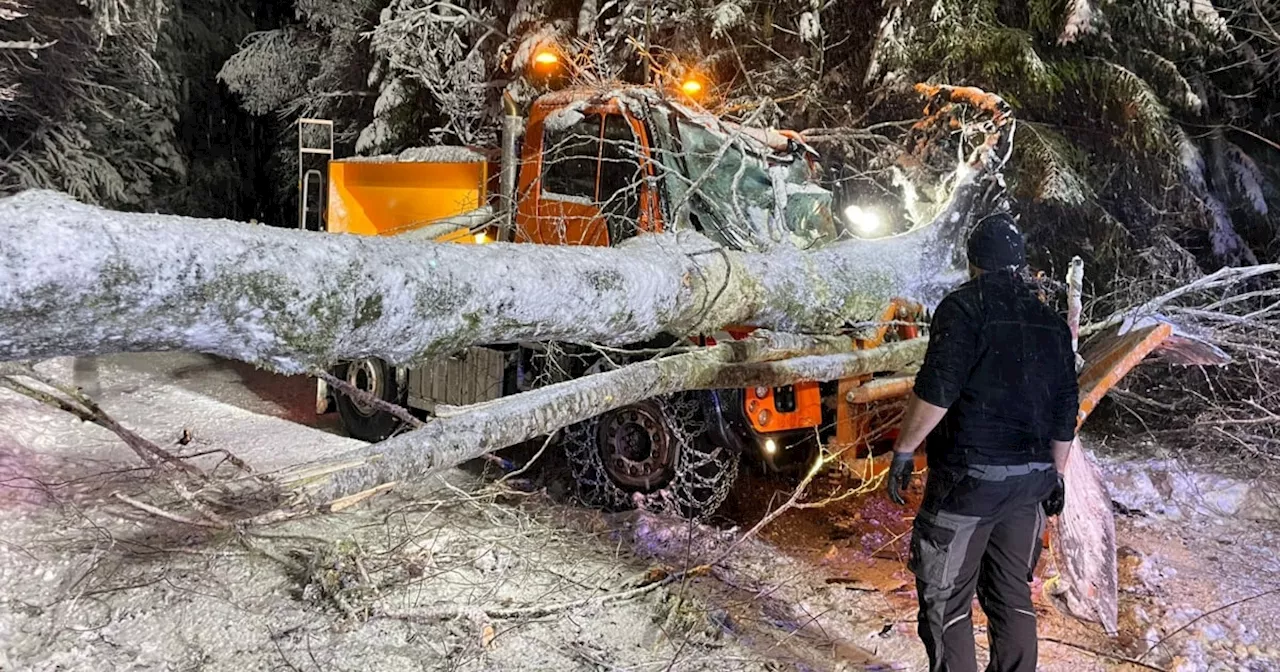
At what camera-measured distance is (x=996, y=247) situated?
3070 millimetres

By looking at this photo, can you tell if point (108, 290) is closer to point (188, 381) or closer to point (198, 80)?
point (188, 381)

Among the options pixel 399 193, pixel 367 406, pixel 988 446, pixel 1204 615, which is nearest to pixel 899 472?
pixel 988 446

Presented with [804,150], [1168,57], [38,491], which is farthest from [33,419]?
[1168,57]

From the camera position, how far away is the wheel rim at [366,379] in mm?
7204

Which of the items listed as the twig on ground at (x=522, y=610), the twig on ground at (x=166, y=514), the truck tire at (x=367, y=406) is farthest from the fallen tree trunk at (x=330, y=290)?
the truck tire at (x=367, y=406)

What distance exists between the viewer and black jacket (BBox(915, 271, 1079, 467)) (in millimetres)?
2949

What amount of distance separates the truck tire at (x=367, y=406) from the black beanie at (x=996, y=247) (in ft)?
17.2

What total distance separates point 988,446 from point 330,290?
227cm

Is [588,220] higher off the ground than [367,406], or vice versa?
[588,220]

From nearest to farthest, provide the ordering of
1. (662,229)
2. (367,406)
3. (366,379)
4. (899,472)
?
1. (899,472)
2. (662,229)
3. (367,406)
4. (366,379)

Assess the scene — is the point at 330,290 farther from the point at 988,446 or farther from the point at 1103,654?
the point at 1103,654

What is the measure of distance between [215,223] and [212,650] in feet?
6.88

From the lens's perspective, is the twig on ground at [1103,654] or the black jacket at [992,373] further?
the twig on ground at [1103,654]

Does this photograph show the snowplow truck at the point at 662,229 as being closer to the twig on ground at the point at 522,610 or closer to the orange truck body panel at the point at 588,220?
the orange truck body panel at the point at 588,220
